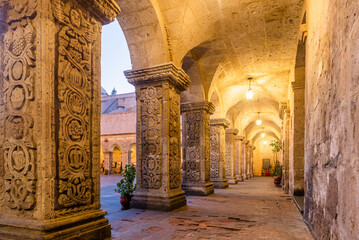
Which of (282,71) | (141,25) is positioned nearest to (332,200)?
(141,25)

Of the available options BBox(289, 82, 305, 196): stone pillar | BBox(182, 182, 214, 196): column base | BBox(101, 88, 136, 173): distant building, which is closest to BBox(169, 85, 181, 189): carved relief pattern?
BBox(182, 182, 214, 196): column base

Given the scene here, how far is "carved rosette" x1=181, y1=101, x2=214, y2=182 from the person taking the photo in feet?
23.3

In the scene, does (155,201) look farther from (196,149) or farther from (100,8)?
(100,8)

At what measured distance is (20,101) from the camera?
7.58ft

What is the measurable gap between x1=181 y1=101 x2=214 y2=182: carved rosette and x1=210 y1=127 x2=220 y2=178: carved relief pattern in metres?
2.01

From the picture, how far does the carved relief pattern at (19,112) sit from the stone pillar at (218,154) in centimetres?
768

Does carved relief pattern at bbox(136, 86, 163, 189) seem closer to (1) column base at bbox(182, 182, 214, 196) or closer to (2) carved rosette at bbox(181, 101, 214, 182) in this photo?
(1) column base at bbox(182, 182, 214, 196)

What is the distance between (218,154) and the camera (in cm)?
941

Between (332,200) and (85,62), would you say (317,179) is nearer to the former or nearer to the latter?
(332,200)

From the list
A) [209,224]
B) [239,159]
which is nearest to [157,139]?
[209,224]

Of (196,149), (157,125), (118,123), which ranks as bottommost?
(196,149)

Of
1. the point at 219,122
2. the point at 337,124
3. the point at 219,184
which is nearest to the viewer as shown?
the point at 337,124

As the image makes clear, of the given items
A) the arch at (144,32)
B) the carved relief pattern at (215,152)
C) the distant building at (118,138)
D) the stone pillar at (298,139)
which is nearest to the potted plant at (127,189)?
the arch at (144,32)

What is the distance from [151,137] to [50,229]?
2782 mm
